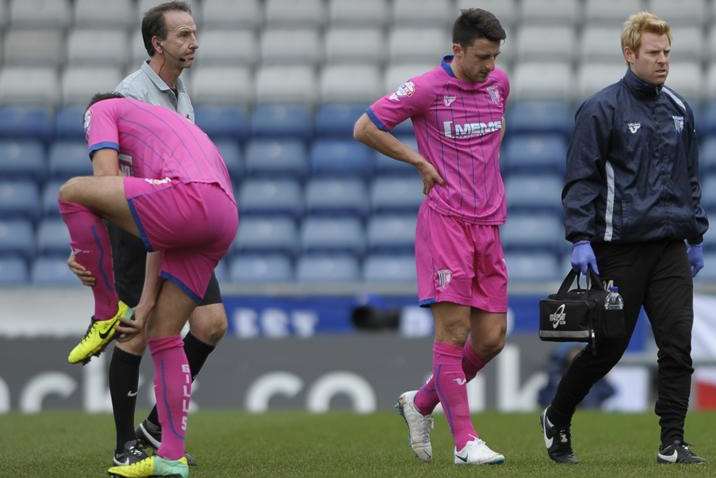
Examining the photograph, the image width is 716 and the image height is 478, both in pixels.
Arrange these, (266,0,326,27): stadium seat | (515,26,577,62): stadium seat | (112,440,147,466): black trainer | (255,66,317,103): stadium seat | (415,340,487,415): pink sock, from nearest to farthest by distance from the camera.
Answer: (112,440,147,466): black trainer < (415,340,487,415): pink sock < (255,66,317,103): stadium seat < (515,26,577,62): stadium seat < (266,0,326,27): stadium seat

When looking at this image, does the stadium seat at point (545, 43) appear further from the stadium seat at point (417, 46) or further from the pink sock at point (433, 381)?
the pink sock at point (433, 381)

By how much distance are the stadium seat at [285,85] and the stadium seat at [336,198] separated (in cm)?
167

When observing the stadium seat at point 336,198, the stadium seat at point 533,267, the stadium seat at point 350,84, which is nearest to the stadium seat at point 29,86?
the stadium seat at point 350,84

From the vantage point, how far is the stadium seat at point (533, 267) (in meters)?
14.4

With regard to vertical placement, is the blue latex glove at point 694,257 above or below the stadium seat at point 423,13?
below

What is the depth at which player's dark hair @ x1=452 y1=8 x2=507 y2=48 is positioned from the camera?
6293mm

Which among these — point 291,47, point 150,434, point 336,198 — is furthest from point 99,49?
point 150,434

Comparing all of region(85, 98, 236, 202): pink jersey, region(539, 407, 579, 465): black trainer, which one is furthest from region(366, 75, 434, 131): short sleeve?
region(539, 407, 579, 465): black trainer

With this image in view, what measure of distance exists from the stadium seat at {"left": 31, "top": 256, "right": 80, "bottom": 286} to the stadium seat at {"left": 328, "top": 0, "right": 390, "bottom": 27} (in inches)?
196

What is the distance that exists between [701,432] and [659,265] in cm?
241

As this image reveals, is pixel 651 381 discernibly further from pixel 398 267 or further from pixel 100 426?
pixel 100 426

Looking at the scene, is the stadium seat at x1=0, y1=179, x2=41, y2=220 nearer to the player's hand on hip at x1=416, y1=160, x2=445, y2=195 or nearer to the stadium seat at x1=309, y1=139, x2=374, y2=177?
the stadium seat at x1=309, y1=139, x2=374, y2=177

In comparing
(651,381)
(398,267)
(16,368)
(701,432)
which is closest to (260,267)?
(398,267)

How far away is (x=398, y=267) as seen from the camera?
14.6 metres
